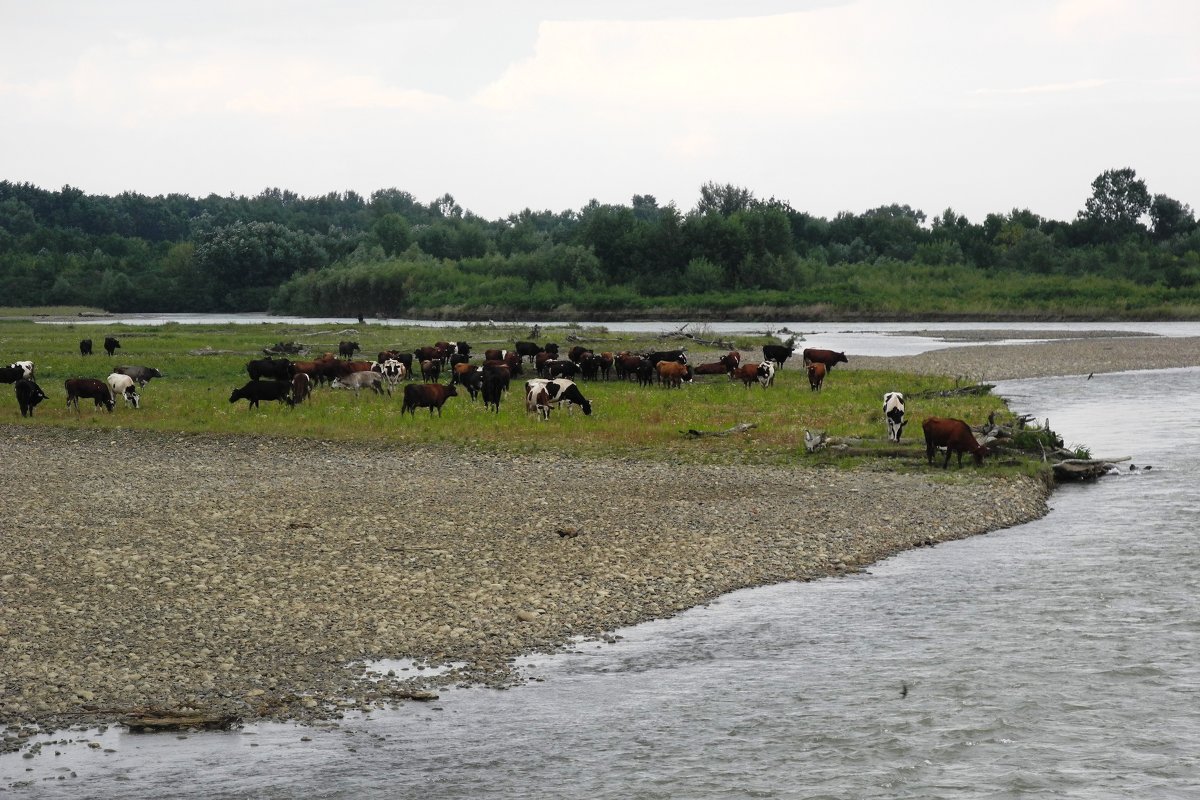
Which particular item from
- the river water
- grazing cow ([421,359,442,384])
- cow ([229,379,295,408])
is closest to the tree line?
grazing cow ([421,359,442,384])

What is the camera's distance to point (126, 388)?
125ft

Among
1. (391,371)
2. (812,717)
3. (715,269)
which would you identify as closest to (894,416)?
(812,717)

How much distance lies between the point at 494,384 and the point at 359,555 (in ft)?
58.2

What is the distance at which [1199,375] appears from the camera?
5372cm

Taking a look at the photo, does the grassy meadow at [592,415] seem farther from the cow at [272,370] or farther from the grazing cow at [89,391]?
the cow at [272,370]

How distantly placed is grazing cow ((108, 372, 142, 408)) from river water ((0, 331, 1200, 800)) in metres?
25.3

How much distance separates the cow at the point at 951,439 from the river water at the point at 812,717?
7702mm

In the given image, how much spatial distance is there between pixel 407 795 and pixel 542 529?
9.47 meters

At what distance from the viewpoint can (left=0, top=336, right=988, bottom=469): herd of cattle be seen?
34.2 metres

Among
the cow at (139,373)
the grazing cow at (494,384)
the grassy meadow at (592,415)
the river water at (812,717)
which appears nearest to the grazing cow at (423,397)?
the grassy meadow at (592,415)

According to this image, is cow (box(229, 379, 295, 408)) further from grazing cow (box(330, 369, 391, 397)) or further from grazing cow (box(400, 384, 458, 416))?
grazing cow (box(400, 384, 458, 416))

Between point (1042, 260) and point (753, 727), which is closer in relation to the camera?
point (753, 727)

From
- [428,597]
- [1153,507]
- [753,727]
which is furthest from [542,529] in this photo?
[1153,507]

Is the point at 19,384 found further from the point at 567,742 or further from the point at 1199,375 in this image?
the point at 1199,375
